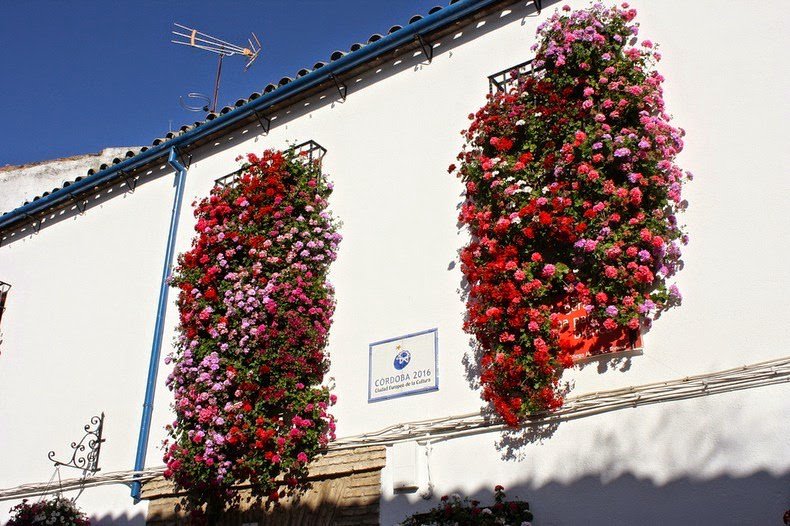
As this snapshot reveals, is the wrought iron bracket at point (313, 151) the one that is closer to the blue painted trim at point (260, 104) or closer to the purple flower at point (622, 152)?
the blue painted trim at point (260, 104)

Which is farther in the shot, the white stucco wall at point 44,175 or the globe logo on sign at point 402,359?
the white stucco wall at point 44,175

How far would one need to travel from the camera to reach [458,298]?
25.6ft

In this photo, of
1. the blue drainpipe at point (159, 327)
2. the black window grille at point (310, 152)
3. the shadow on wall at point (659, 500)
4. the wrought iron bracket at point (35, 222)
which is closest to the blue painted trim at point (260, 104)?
the wrought iron bracket at point (35, 222)

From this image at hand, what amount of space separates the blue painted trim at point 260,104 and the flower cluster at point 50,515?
4400 millimetres

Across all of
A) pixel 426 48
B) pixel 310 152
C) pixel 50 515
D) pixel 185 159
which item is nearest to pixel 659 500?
pixel 426 48

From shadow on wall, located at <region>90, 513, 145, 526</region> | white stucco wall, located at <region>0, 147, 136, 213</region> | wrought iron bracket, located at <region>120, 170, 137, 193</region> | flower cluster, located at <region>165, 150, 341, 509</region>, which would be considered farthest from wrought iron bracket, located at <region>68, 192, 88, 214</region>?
shadow on wall, located at <region>90, 513, 145, 526</region>

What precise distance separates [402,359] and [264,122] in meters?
4.05

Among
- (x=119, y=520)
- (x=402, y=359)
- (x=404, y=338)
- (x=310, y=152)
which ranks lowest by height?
(x=119, y=520)

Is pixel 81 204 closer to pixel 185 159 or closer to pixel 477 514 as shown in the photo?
pixel 185 159

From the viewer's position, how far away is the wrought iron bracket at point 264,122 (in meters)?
10.5

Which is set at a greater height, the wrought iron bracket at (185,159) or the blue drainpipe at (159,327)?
the wrought iron bracket at (185,159)

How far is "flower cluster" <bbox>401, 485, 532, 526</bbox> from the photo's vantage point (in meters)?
6.51

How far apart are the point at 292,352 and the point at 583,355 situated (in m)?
2.92

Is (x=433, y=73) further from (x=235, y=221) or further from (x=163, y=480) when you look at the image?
(x=163, y=480)
